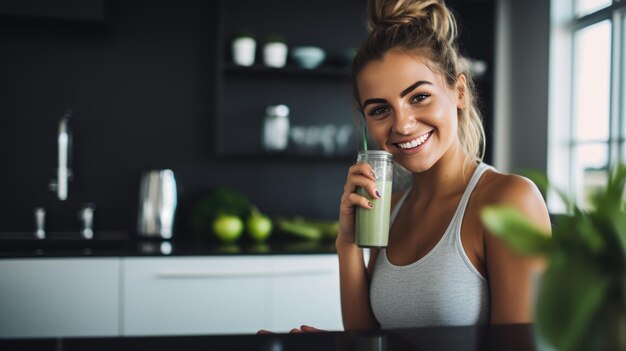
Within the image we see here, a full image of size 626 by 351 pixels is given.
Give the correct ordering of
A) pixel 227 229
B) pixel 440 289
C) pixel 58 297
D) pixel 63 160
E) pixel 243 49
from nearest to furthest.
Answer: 1. pixel 440 289
2. pixel 58 297
3. pixel 227 229
4. pixel 63 160
5. pixel 243 49

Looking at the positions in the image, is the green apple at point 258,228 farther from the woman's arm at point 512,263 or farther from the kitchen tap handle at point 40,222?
the woman's arm at point 512,263

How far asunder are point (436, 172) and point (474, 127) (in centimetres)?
17

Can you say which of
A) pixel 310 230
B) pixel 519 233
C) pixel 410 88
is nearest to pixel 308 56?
pixel 310 230

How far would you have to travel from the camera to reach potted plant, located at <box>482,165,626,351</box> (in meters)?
0.45

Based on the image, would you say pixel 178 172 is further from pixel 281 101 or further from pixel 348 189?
pixel 348 189

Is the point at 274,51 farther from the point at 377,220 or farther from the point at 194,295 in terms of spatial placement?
the point at 377,220

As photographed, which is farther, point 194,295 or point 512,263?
point 194,295

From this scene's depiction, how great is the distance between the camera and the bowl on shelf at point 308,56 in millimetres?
3023

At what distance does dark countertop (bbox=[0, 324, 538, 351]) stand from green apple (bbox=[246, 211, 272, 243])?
183 centimetres

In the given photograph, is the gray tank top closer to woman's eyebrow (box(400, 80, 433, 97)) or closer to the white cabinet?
woman's eyebrow (box(400, 80, 433, 97))

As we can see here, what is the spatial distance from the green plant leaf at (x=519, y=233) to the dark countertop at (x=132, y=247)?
6.57 feet

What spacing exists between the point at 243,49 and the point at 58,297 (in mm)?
1461

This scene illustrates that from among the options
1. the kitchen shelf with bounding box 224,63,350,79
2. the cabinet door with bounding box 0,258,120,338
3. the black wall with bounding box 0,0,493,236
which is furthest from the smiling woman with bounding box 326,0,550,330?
the black wall with bounding box 0,0,493,236

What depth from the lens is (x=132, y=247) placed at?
2.50 m
